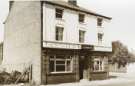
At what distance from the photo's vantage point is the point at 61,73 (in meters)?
26.8

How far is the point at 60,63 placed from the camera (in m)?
27.2

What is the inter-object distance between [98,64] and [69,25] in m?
7.86

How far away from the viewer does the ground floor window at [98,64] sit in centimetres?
3242

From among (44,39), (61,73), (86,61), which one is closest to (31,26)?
(44,39)

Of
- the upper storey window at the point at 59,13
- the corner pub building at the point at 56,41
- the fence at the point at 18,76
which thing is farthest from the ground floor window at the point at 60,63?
the upper storey window at the point at 59,13

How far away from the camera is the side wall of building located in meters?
25.9

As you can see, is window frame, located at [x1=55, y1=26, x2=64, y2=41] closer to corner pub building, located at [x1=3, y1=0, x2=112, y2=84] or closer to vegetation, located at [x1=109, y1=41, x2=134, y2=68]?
corner pub building, located at [x1=3, y1=0, x2=112, y2=84]

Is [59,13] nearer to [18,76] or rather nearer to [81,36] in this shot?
[81,36]

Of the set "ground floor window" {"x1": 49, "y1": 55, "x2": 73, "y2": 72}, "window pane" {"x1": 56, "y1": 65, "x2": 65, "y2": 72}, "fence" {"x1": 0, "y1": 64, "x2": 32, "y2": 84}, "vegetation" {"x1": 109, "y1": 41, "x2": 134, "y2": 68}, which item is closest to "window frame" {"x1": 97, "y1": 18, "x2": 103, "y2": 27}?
"ground floor window" {"x1": 49, "y1": 55, "x2": 73, "y2": 72}

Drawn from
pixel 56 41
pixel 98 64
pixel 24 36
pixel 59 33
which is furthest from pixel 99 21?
pixel 24 36

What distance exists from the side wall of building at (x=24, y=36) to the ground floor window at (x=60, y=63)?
1652mm

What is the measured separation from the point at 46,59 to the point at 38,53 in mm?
1087

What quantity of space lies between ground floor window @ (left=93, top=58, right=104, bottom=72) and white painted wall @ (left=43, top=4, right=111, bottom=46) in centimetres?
244

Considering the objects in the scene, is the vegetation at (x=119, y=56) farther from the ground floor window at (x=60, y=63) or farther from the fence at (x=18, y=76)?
the fence at (x=18, y=76)
